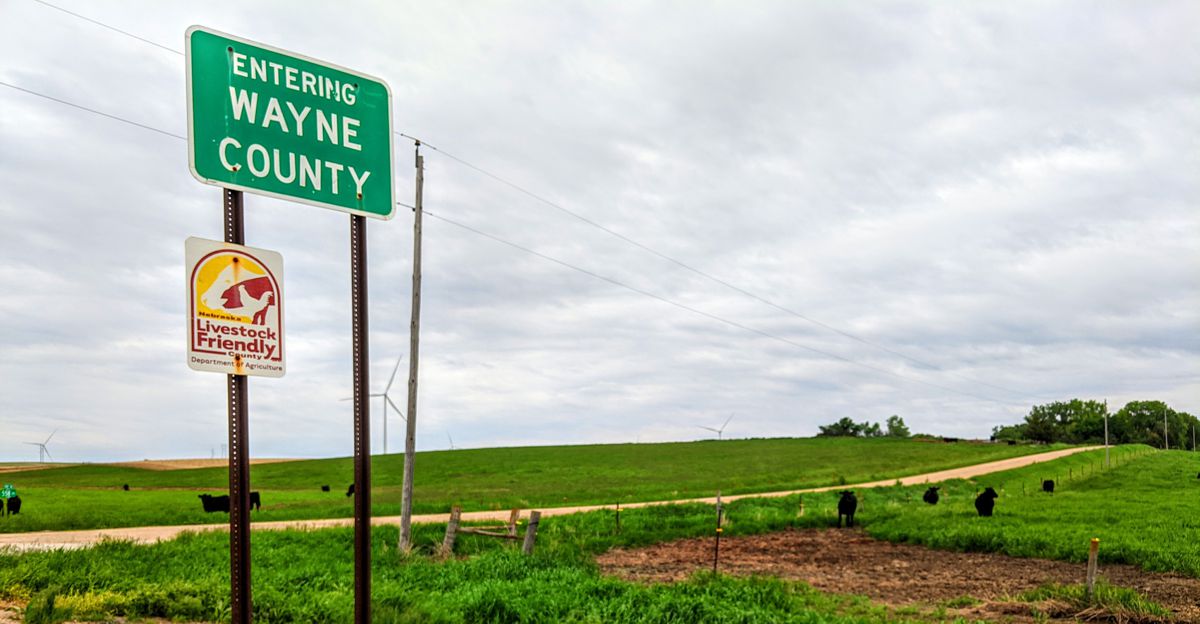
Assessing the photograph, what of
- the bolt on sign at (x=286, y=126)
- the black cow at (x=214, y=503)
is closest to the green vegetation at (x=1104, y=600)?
the bolt on sign at (x=286, y=126)

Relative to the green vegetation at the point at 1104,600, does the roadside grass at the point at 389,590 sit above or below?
above

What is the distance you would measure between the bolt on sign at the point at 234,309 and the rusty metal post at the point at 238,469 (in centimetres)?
20

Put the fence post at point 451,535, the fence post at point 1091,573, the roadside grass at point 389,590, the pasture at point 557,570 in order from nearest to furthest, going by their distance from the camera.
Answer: the roadside grass at point 389,590 → the pasture at point 557,570 → the fence post at point 1091,573 → the fence post at point 451,535

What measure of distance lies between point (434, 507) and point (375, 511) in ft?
9.04

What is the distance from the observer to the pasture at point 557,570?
11.0 metres

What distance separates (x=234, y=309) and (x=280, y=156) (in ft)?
4.79

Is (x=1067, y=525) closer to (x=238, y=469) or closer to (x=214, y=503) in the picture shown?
(x=238, y=469)

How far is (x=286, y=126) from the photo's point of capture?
7.31 m

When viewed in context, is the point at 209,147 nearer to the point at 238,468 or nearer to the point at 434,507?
the point at 238,468

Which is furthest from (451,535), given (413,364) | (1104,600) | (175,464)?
(175,464)

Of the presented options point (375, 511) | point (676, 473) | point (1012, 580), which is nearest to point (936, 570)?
point (1012, 580)

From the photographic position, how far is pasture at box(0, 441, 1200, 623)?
1102 centimetres

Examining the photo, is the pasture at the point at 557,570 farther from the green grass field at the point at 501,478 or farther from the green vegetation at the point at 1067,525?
the green grass field at the point at 501,478

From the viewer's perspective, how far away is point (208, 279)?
21.2ft
